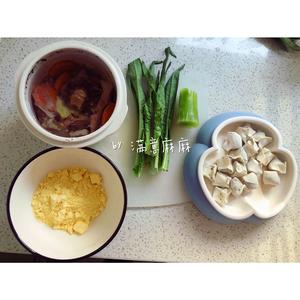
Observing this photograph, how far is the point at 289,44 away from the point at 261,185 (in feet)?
1.10

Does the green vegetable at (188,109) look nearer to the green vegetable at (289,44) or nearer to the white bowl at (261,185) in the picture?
the white bowl at (261,185)

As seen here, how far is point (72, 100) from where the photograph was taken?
750 mm

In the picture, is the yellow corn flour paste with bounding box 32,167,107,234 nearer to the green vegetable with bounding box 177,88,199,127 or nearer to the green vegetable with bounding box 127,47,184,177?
the green vegetable with bounding box 127,47,184,177

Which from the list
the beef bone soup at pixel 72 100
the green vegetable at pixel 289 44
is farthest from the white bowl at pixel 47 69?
the green vegetable at pixel 289 44

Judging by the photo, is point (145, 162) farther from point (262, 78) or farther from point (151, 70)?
point (262, 78)

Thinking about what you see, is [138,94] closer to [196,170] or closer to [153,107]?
[153,107]

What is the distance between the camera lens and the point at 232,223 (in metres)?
0.81

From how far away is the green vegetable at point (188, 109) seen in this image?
31.6 inches

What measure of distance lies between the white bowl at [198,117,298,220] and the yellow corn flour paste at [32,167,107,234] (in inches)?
8.7

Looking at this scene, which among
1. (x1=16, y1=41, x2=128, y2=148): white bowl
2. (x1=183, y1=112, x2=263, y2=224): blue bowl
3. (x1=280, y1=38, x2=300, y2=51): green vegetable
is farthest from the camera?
(x1=280, y1=38, x2=300, y2=51): green vegetable

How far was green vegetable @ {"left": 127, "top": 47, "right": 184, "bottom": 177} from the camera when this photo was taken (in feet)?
2.59

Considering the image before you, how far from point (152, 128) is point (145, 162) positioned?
0.24ft

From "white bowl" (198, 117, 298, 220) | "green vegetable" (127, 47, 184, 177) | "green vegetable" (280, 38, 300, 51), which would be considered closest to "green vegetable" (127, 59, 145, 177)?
"green vegetable" (127, 47, 184, 177)

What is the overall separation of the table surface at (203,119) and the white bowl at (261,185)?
0.05 meters
